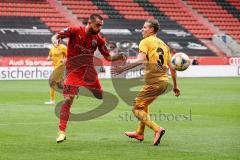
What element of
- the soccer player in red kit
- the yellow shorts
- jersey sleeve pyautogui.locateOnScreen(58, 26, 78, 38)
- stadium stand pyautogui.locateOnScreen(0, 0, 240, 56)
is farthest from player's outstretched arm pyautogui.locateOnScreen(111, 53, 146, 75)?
stadium stand pyautogui.locateOnScreen(0, 0, 240, 56)

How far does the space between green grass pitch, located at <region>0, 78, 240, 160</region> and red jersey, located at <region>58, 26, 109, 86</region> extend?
1.12 meters

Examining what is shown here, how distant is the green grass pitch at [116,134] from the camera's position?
33.6 feet

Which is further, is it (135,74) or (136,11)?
(136,11)

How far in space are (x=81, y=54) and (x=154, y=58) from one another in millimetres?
1303

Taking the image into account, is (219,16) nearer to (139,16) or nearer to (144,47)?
(139,16)

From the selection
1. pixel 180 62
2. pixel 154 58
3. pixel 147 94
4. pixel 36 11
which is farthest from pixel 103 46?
pixel 36 11

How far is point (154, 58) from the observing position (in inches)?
463

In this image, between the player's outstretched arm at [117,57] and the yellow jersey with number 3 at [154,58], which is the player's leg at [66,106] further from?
the yellow jersey with number 3 at [154,58]

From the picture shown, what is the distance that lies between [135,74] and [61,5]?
14.0 meters

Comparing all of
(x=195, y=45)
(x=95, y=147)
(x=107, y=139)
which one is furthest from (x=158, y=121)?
(x=195, y=45)

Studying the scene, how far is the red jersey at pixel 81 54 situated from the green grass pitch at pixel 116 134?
1.12 meters

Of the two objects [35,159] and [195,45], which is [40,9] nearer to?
[195,45]

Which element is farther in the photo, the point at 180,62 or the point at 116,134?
the point at 116,134

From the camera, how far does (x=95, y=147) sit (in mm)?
11094
